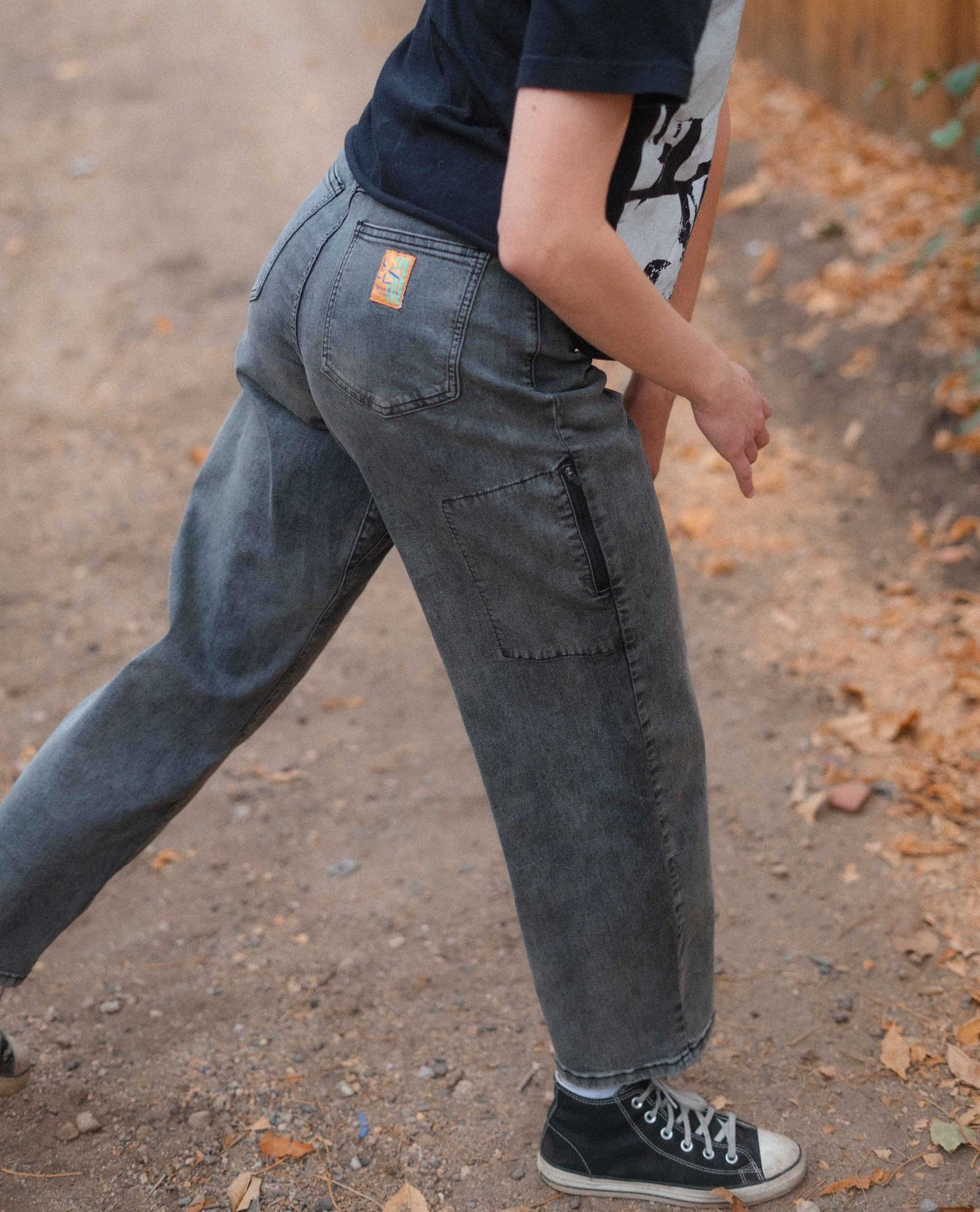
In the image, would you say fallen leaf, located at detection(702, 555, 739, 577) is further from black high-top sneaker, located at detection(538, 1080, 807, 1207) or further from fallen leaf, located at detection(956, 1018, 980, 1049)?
black high-top sneaker, located at detection(538, 1080, 807, 1207)

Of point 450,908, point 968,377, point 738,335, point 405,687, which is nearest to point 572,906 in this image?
point 450,908

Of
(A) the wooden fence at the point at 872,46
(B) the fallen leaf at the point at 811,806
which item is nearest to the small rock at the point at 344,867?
(B) the fallen leaf at the point at 811,806

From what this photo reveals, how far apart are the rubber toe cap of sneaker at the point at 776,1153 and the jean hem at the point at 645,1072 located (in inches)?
7.6

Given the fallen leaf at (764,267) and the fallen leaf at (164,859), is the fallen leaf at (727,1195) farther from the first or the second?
the fallen leaf at (764,267)

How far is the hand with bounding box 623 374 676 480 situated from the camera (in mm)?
1478

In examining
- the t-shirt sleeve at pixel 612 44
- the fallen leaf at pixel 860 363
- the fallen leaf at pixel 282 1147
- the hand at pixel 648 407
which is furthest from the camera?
the fallen leaf at pixel 860 363

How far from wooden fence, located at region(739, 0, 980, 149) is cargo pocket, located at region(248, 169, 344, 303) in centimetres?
270

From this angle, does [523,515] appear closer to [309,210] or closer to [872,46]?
[309,210]

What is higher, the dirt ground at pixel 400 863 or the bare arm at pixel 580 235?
the bare arm at pixel 580 235

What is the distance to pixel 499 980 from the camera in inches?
79.0

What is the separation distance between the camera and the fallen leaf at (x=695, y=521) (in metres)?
3.21

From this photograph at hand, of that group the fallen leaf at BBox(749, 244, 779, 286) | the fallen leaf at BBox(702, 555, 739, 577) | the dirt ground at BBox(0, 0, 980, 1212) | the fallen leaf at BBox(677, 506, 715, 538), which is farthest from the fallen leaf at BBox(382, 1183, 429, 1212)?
the fallen leaf at BBox(749, 244, 779, 286)

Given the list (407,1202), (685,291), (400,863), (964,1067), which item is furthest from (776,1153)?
(685,291)

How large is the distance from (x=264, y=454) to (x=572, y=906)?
700mm
